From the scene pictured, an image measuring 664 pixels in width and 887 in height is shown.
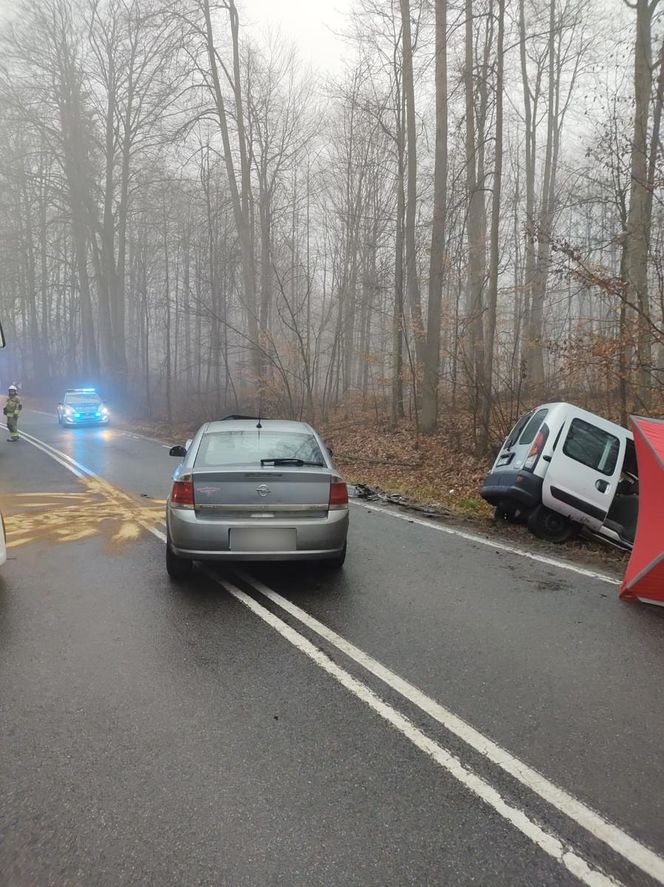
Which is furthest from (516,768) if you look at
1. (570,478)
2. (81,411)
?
(81,411)

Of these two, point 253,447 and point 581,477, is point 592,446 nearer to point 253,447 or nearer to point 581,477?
point 581,477

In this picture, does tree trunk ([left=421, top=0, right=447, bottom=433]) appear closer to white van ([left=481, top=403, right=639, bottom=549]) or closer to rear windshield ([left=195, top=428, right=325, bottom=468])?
white van ([left=481, top=403, right=639, bottom=549])

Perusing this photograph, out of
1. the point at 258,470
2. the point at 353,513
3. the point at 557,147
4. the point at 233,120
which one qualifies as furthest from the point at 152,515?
the point at 557,147

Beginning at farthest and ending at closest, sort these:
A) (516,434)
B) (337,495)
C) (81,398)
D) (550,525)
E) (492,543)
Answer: (81,398) < (516,434) < (550,525) < (492,543) < (337,495)

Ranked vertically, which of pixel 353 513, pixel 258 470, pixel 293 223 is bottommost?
pixel 353 513

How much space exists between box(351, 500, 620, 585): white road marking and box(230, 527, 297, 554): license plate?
2924 mm

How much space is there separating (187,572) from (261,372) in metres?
15.5

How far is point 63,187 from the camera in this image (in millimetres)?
29594

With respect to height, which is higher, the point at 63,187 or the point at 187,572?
the point at 63,187

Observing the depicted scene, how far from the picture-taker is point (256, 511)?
5.22 m

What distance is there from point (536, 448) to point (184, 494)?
4229 millimetres

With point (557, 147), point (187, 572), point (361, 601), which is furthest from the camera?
point (557, 147)

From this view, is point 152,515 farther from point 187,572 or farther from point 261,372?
point 261,372

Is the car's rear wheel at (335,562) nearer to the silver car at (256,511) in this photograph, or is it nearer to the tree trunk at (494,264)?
the silver car at (256,511)
